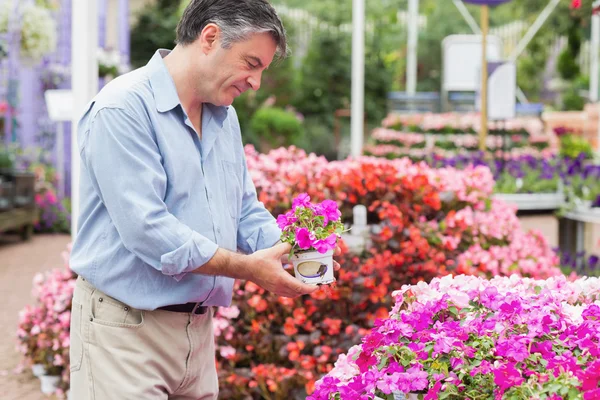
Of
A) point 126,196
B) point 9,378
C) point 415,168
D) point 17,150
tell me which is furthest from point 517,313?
point 17,150

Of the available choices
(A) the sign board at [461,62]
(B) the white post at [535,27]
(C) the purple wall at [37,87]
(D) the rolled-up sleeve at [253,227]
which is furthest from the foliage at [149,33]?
(D) the rolled-up sleeve at [253,227]

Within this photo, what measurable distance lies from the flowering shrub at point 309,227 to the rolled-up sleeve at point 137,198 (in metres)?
0.22

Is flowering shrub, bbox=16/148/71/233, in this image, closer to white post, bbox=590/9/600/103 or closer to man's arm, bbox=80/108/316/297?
man's arm, bbox=80/108/316/297

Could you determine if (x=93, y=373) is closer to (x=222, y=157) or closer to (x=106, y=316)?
(x=106, y=316)

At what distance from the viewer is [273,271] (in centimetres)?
218

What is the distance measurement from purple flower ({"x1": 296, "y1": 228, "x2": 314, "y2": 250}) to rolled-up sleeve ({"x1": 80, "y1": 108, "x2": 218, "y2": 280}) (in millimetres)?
222

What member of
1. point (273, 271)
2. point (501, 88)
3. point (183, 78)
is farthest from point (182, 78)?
Result: point (501, 88)

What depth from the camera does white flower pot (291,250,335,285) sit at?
226cm

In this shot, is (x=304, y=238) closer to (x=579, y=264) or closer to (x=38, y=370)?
(x=38, y=370)

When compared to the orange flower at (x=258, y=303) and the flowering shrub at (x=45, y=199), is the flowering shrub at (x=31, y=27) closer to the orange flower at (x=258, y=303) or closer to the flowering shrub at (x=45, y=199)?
the flowering shrub at (x=45, y=199)

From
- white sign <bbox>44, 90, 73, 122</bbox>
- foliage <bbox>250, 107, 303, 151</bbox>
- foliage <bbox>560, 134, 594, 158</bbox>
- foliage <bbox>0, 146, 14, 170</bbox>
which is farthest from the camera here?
foliage <bbox>250, 107, 303, 151</bbox>

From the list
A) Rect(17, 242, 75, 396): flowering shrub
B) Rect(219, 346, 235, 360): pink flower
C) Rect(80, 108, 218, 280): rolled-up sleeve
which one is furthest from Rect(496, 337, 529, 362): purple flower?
Rect(17, 242, 75, 396): flowering shrub

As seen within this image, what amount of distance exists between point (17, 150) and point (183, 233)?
954 centimetres

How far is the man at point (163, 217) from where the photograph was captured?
2107mm
